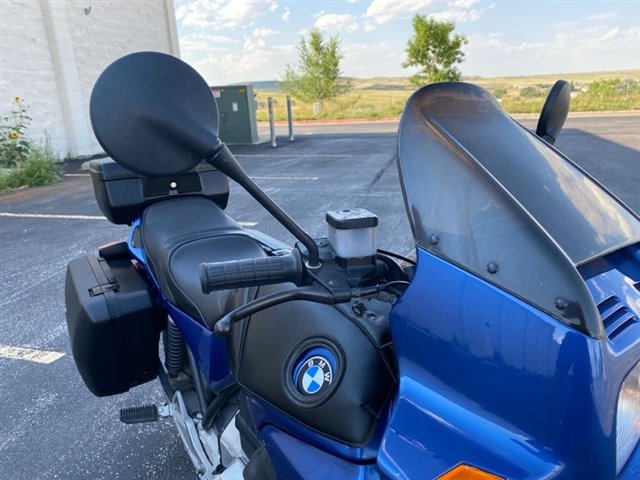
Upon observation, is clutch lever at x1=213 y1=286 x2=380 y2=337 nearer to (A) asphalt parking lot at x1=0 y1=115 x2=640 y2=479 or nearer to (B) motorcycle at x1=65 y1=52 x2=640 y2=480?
(B) motorcycle at x1=65 y1=52 x2=640 y2=480

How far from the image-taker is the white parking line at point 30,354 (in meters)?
3.06

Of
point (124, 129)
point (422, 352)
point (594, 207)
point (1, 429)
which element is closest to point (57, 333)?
point (1, 429)

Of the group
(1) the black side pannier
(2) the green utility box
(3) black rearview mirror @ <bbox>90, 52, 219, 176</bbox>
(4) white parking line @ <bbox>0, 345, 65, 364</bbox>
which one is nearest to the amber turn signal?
(3) black rearview mirror @ <bbox>90, 52, 219, 176</bbox>

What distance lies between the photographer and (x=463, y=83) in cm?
120

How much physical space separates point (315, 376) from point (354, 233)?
337 mm

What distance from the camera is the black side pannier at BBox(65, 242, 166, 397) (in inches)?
74.5

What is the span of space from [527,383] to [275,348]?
0.65 metres

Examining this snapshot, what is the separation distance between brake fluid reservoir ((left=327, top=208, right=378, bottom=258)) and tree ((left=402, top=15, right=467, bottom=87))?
2588cm

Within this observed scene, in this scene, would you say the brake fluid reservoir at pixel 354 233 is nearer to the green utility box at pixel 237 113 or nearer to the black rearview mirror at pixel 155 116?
the black rearview mirror at pixel 155 116

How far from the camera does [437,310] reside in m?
0.91

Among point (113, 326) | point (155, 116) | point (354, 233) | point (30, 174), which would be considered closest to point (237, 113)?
point (30, 174)

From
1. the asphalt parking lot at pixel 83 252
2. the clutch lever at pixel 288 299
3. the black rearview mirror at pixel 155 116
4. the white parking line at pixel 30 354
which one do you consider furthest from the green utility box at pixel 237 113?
Result: the clutch lever at pixel 288 299

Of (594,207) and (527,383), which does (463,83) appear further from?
(527,383)

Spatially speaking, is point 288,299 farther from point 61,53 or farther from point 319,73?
point 319,73
